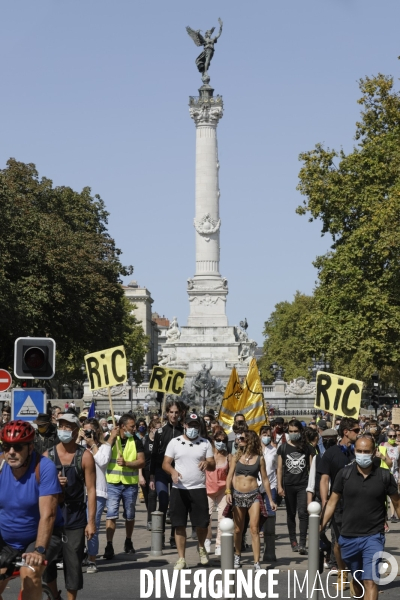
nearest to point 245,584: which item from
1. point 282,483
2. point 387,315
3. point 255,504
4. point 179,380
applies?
point 255,504

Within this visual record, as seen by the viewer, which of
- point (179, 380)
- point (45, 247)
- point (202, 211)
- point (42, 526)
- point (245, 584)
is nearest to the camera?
point (42, 526)

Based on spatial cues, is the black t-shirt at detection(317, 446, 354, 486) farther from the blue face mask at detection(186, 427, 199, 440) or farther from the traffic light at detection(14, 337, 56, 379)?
the traffic light at detection(14, 337, 56, 379)

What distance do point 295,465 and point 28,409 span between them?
3602 millimetres

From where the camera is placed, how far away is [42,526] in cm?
793

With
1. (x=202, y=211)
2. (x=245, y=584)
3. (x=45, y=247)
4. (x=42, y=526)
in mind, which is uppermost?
(x=202, y=211)

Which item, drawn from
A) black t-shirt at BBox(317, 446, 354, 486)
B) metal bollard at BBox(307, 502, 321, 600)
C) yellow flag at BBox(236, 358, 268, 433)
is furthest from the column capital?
metal bollard at BBox(307, 502, 321, 600)

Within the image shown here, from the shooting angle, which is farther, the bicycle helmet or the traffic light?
the traffic light

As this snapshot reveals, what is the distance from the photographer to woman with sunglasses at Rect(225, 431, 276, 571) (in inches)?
561

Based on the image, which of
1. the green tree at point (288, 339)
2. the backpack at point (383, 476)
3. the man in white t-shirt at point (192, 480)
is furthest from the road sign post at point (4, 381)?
the green tree at point (288, 339)

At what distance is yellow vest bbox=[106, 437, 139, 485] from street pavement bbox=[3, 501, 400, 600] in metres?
0.90

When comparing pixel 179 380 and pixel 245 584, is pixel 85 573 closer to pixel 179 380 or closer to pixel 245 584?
pixel 245 584

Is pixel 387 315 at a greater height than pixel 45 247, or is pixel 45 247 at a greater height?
pixel 45 247

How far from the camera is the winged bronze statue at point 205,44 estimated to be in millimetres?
82000

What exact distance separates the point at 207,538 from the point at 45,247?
33.3m
